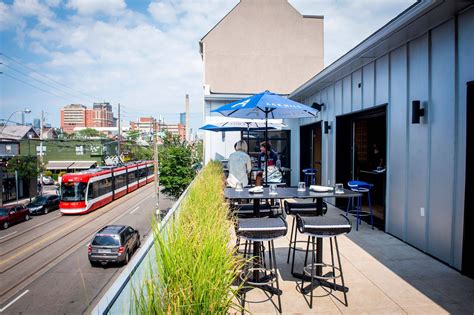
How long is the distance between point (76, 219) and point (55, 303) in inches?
550

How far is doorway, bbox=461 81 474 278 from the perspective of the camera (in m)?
3.59

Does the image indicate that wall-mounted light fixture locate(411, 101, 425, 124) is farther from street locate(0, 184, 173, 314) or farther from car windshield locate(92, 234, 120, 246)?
car windshield locate(92, 234, 120, 246)

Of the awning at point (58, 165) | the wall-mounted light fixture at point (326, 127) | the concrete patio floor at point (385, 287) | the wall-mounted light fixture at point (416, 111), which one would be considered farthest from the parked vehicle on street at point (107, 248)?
the awning at point (58, 165)

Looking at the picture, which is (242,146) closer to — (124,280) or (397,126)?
(397,126)

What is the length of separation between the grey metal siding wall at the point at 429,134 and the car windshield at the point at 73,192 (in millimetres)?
21813

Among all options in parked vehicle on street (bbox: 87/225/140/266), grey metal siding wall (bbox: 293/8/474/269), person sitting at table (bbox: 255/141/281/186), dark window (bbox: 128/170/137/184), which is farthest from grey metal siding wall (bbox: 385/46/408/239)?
dark window (bbox: 128/170/137/184)

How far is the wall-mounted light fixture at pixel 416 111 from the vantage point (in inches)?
178

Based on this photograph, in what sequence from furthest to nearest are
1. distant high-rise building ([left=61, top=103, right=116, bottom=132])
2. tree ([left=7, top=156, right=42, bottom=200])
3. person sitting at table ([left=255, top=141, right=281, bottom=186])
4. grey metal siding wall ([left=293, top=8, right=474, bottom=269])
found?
distant high-rise building ([left=61, top=103, right=116, bottom=132]), tree ([left=7, top=156, right=42, bottom=200]), person sitting at table ([left=255, top=141, right=281, bottom=186]), grey metal siding wall ([left=293, top=8, right=474, bottom=269])

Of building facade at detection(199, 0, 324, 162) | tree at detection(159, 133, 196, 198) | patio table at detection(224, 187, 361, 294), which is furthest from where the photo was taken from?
tree at detection(159, 133, 196, 198)

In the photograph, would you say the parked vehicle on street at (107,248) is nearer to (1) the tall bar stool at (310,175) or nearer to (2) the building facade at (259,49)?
(1) the tall bar stool at (310,175)

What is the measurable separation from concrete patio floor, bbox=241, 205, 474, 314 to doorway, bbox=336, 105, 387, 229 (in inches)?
72.3

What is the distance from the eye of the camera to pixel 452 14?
385cm

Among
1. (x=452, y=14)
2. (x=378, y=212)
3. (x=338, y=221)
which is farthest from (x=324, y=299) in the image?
(x=378, y=212)

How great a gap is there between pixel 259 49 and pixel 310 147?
11.4 meters
